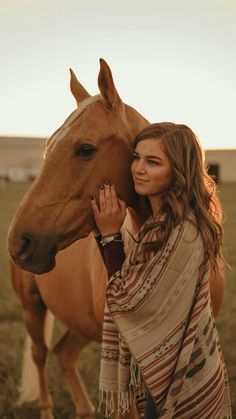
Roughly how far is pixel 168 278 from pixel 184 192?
12.9 inches

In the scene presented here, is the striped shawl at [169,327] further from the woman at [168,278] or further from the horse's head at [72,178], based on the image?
the horse's head at [72,178]

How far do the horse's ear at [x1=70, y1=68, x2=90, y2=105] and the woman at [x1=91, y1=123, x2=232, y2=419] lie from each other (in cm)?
50

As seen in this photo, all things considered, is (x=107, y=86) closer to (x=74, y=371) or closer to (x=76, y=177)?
(x=76, y=177)

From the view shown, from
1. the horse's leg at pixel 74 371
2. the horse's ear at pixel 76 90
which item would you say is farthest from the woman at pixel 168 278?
the horse's leg at pixel 74 371

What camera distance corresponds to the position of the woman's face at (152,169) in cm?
196

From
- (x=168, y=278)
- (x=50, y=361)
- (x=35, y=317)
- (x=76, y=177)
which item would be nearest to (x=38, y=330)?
(x=35, y=317)

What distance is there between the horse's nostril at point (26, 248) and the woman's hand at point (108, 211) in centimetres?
27

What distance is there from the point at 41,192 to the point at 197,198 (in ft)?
1.96

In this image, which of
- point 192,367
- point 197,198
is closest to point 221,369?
point 192,367

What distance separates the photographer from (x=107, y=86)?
2090mm

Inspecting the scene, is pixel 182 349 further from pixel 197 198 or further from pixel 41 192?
pixel 41 192

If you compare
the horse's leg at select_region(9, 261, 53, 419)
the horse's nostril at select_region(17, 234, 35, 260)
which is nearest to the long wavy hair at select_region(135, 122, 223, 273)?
the horse's nostril at select_region(17, 234, 35, 260)

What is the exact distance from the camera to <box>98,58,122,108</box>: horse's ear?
6.69 ft

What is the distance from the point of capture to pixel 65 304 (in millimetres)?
3506
